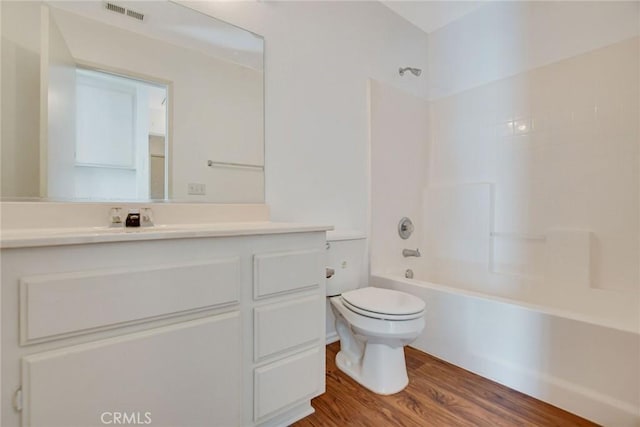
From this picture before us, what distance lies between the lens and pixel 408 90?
94.8 inches

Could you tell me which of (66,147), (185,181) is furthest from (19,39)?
(185,181)

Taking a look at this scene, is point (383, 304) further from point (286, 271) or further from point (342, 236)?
point (286, 271)

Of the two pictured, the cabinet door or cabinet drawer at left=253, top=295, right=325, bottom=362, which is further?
cabinet drawer at left=253, top=295, right=325, bottom=362

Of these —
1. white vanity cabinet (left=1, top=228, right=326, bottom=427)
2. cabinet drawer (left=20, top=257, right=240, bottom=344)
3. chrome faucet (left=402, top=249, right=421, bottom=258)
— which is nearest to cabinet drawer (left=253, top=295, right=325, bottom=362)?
white vanity cabinet (left=1, top=228, right=326, bottom=427)

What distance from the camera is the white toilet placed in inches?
52.3

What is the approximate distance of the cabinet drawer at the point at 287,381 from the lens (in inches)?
41.4

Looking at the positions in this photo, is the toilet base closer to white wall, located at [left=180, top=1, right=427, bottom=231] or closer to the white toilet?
the white toilet

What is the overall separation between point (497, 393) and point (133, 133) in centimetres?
204

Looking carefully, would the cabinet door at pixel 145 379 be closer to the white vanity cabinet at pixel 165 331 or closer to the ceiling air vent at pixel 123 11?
the white vanity cabinet at pixel 165 331

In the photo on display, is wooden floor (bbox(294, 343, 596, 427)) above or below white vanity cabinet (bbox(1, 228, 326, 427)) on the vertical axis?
below

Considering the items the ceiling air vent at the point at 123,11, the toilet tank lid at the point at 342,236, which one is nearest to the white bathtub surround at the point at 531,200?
the toilet tank lid at the point at 342,236

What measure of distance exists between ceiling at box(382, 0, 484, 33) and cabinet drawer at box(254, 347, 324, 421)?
2.41m

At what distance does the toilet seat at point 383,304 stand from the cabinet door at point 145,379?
0.63 metres

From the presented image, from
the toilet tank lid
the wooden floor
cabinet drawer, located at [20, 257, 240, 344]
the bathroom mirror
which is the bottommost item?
the wooden floor
